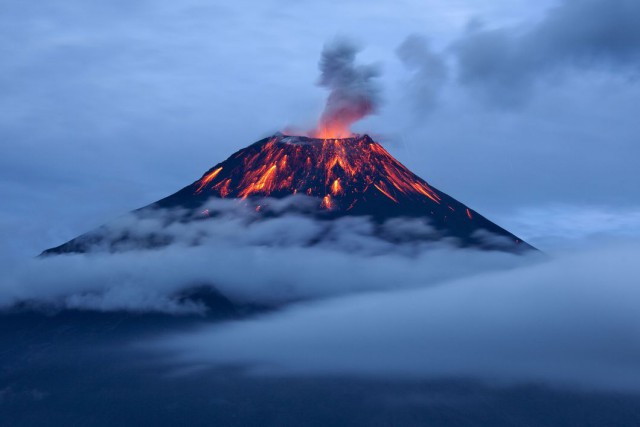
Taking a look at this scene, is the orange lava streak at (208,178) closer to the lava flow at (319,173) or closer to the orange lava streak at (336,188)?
the lava flow at (319,173)

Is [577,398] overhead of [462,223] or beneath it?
beneath

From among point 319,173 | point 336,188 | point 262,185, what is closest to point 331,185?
point 336,188

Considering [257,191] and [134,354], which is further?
[257,191]

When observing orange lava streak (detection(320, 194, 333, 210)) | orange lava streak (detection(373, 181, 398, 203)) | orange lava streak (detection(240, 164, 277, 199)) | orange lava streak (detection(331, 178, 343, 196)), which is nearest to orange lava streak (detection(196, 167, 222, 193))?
orange lava streak (detection(240, 164, 277, 199))

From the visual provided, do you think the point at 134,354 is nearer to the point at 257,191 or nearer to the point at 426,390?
the point at 257,191

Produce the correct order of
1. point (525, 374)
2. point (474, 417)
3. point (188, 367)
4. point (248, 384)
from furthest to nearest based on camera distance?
point (525, 374)
point (188, 367)
point (248, 384)
point (474, 417)

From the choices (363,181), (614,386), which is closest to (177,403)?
(363,181)

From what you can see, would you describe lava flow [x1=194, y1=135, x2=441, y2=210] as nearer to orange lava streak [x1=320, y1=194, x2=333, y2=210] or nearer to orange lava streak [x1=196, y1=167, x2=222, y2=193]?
orange lava streak [x1=320, y1=194, x2=333, y2=210]

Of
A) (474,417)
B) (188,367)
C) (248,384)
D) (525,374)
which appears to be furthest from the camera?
(525,374)

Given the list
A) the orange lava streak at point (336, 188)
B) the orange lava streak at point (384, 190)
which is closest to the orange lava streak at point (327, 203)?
the orange lava streak at point (336, 188)
